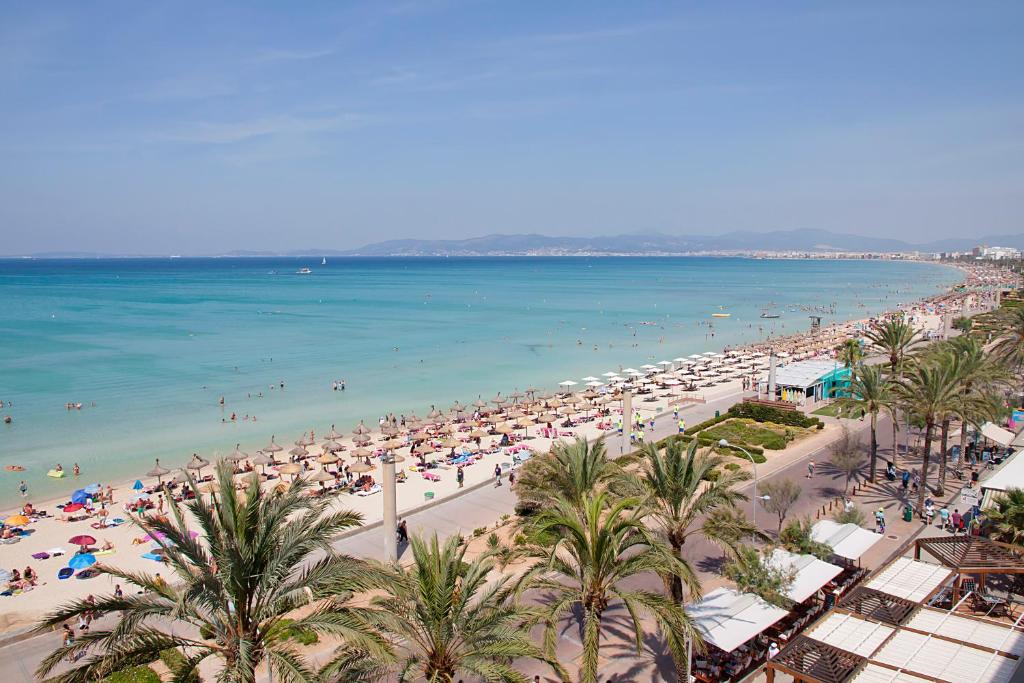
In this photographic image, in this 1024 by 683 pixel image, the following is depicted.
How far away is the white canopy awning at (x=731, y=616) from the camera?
1326cm

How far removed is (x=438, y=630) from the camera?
9727 millimetres

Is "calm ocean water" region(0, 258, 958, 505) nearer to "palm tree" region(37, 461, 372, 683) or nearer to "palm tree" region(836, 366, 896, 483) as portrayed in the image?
"palm tree" region(37, 461, 372, 683)

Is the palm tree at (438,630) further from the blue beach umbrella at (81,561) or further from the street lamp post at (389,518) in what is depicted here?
the blue beach umbrella at (81,561)

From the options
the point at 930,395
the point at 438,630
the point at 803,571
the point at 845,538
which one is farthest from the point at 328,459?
the point at 930,395

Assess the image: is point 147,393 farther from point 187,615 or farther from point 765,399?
point 187,615

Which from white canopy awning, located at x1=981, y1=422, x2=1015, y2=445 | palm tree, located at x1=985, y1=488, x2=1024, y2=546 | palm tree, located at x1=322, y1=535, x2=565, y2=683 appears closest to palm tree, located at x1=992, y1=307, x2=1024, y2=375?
white canopy awning, located at x1=981, y1=422, x2=1015, y2=445

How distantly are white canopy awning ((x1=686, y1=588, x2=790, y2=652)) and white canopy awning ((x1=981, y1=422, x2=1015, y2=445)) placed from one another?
17912 millimetres

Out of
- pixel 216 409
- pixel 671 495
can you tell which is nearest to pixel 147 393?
pixel 216 409

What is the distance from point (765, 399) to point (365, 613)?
33889 millimetres

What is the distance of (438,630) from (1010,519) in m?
14.6

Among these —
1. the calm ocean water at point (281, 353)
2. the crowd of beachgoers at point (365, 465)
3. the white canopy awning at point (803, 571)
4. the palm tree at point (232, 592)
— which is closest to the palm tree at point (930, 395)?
the white canopy awning at point (803, 571)

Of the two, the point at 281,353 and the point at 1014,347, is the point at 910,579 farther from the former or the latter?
the point at 281,353

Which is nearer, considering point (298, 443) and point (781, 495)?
point (781, 495)

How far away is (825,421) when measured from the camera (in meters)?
35.3
